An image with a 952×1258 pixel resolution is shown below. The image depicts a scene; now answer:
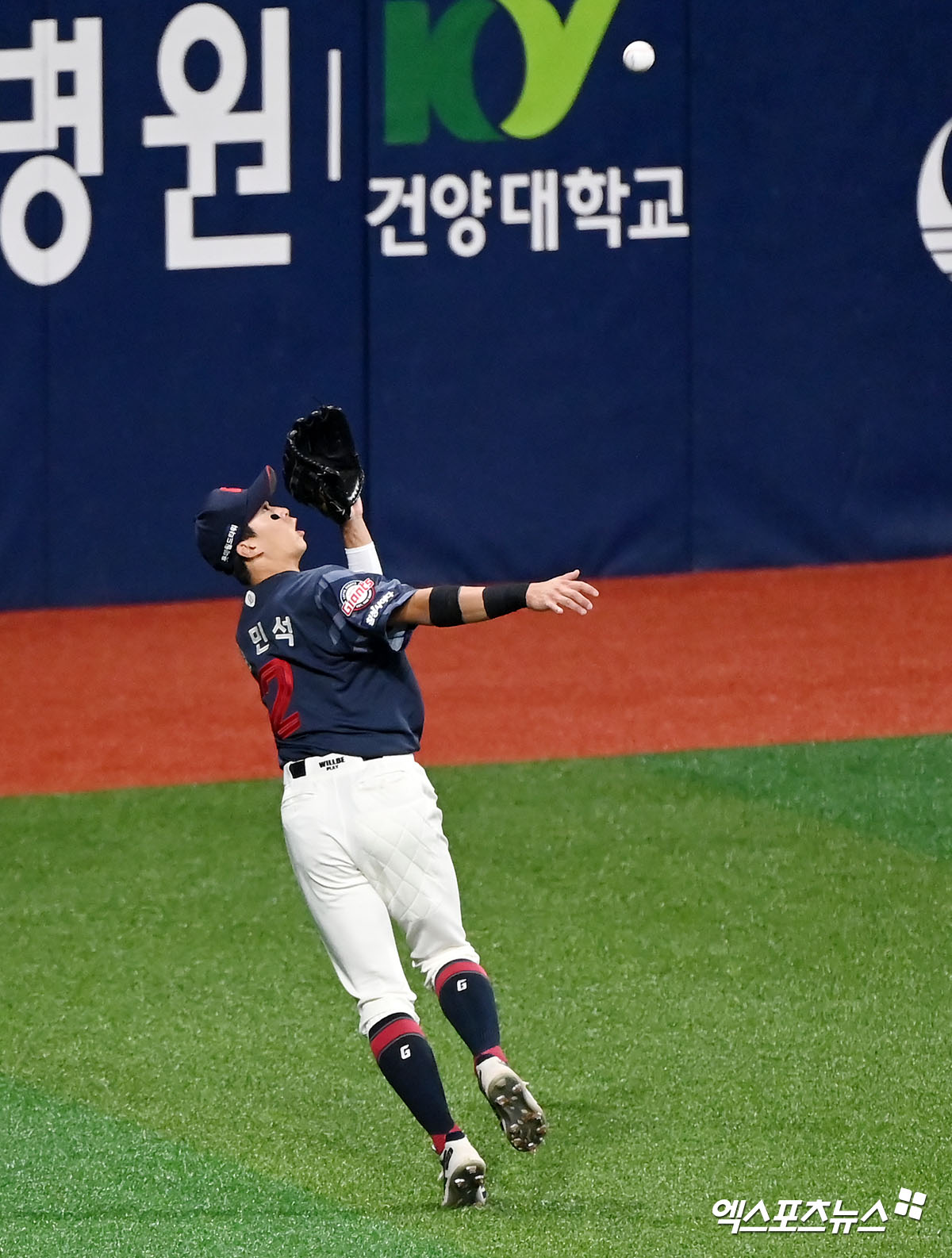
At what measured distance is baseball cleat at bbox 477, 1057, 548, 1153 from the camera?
4.26m

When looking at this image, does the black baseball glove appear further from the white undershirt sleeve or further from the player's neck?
the player's neck

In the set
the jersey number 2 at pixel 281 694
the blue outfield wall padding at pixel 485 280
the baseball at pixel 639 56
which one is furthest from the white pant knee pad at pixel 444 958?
the baseball at pixel 639 56

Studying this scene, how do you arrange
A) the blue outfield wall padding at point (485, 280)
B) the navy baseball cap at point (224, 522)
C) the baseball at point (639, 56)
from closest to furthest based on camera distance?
the navy baseball cap at point (224, 522)
the baseball at point (639, 56)
the blue outfield wall padding at point (485, 280)

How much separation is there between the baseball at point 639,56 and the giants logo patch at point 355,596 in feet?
25.3

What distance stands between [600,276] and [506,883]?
19.1 feet

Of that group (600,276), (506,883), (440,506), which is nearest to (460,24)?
(600,276)

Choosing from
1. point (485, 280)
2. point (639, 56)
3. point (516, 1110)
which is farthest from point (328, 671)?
point (639, 56)

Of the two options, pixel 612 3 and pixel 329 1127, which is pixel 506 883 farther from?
pixel 612 3

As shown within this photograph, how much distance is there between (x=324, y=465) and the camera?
16.0 feet

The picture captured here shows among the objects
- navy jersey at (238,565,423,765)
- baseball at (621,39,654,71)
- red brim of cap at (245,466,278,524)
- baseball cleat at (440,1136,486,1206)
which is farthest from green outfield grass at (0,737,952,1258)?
baseball at (621,39,654,71)

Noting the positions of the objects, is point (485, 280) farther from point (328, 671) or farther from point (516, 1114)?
point (516, 1114)

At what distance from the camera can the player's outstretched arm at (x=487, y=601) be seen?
4.26m

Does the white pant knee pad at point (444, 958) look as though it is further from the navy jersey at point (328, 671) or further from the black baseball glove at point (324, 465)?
the black baseball glove at point (324, 465)

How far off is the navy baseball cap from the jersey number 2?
28 cm
